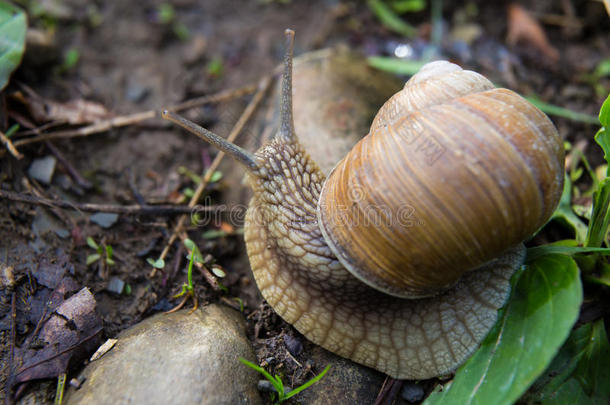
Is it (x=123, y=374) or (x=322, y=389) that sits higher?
(x=123, y=374)

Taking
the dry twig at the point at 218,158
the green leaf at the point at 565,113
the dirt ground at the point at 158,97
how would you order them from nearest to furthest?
the dirt ground at the point at 158,97
the dry twig at the point at 218,158
the green leaf at the point at 565,113

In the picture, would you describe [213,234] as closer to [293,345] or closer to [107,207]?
Result: [107,207]

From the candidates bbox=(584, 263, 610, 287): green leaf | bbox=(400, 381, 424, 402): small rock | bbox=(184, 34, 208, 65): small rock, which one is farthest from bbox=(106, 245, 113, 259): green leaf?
bbox=(584, 263, 610, 287): green leaf

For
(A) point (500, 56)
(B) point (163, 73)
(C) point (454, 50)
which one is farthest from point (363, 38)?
(B) point (163, 73)

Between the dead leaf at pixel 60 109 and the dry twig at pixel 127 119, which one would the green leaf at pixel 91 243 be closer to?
the dry twig at pixel 127 119

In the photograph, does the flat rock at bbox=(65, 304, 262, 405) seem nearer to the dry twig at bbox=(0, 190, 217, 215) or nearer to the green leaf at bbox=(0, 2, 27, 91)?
the dry twig at bbox=(0, 190, 217, 215)

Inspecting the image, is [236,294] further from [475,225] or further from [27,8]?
[27,8]

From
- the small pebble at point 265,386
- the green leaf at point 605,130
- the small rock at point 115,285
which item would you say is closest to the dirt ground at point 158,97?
the small rock at point 115,285
